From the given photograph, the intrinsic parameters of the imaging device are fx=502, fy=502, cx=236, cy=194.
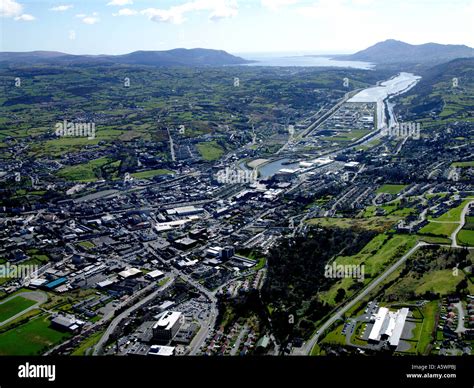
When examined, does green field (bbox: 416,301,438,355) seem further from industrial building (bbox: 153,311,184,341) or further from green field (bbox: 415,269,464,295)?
industrial building (bbox: 153,311,184,341)

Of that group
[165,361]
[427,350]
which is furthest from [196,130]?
[165,361]

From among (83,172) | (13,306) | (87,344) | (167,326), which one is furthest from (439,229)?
(83,172)

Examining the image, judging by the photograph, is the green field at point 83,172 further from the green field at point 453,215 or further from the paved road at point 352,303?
the paved road at point 352,303

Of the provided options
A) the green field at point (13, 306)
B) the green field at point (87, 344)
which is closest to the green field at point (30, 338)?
the green field at point (87, 344)

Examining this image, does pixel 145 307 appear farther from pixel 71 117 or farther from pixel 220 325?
pixel 71 117

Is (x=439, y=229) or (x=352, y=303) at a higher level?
(x=439, y=229)

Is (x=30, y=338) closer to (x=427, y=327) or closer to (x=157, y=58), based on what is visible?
(x=427, y=327)
